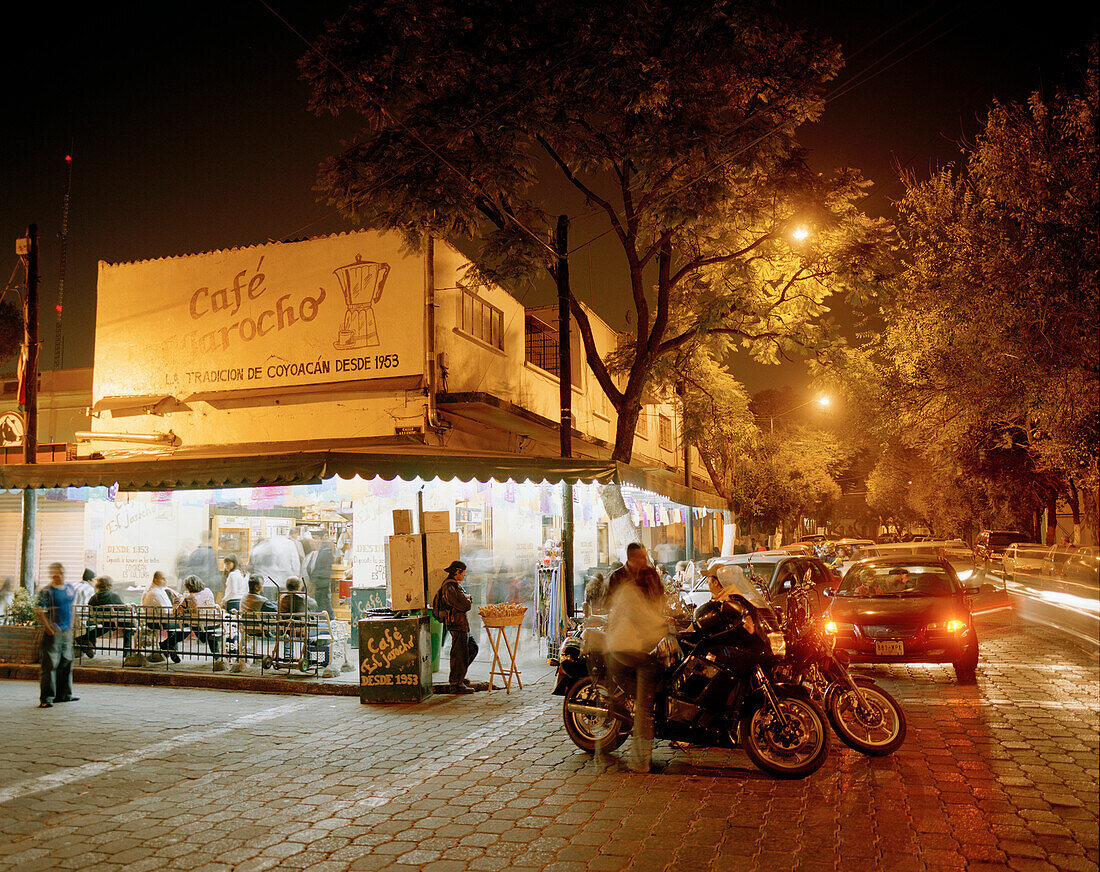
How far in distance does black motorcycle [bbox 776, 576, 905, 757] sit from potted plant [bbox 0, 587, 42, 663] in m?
11.8

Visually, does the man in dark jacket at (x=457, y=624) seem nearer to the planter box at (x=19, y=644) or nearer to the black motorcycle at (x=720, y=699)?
the black motorcycle at (x=720, y=699)

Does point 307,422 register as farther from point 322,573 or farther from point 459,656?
point 459,656

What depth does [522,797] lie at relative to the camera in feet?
21.1

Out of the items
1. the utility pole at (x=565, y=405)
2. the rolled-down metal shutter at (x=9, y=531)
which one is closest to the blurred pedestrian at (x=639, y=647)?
the utility pole at (x=565, y=405)

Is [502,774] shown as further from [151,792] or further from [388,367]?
[388,367]

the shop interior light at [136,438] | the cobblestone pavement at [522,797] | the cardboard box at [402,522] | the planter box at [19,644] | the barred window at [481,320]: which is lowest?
the cobblestone pavement at [522,797]

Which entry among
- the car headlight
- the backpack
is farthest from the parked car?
the backpack

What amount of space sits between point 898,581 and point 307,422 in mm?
11005

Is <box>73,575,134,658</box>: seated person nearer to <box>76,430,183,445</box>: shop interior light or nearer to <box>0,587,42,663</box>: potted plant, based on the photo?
<box>0,587,42,663</box>: potted plant

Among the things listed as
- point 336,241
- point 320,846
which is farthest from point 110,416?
point 320,846

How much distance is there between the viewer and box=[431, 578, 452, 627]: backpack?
10.8 metres

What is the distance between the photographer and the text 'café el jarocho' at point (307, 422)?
525 inches

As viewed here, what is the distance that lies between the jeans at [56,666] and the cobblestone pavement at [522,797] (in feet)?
3.40

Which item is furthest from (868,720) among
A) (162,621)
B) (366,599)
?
(162,621)
